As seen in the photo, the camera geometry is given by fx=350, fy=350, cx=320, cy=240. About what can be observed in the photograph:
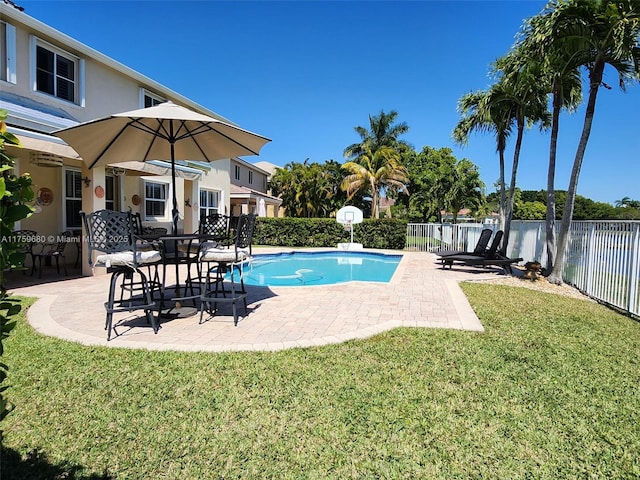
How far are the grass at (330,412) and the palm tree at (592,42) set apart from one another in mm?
6245

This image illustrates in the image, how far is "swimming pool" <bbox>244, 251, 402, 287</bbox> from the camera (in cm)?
1206

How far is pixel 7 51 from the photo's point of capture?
9.50 meters

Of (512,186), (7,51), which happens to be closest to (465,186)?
(512,186)

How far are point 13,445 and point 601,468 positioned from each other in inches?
169

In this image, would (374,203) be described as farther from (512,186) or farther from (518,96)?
(518,96)

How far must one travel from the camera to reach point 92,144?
6043 mm

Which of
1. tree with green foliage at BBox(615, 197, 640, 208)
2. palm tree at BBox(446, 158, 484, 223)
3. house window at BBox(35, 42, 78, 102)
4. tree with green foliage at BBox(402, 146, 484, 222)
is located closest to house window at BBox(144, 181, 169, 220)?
house window at BBox(35, 42, 78, 102)

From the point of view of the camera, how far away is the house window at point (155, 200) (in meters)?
15.3

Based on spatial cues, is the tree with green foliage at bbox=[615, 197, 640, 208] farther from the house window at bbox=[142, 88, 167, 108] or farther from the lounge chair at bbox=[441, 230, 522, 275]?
the house window at bbox=[142, 88, 167, 108]

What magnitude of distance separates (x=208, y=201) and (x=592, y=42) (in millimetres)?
17434

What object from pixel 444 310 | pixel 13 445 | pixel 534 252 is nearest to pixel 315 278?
pixel 444 310

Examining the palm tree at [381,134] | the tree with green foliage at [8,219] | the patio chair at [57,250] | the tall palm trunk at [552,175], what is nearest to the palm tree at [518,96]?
the tall palm trunk at [552,175]

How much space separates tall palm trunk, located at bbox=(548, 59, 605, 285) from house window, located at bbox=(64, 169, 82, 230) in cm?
1543

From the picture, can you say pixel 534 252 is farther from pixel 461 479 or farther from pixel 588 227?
pixel 461 479
